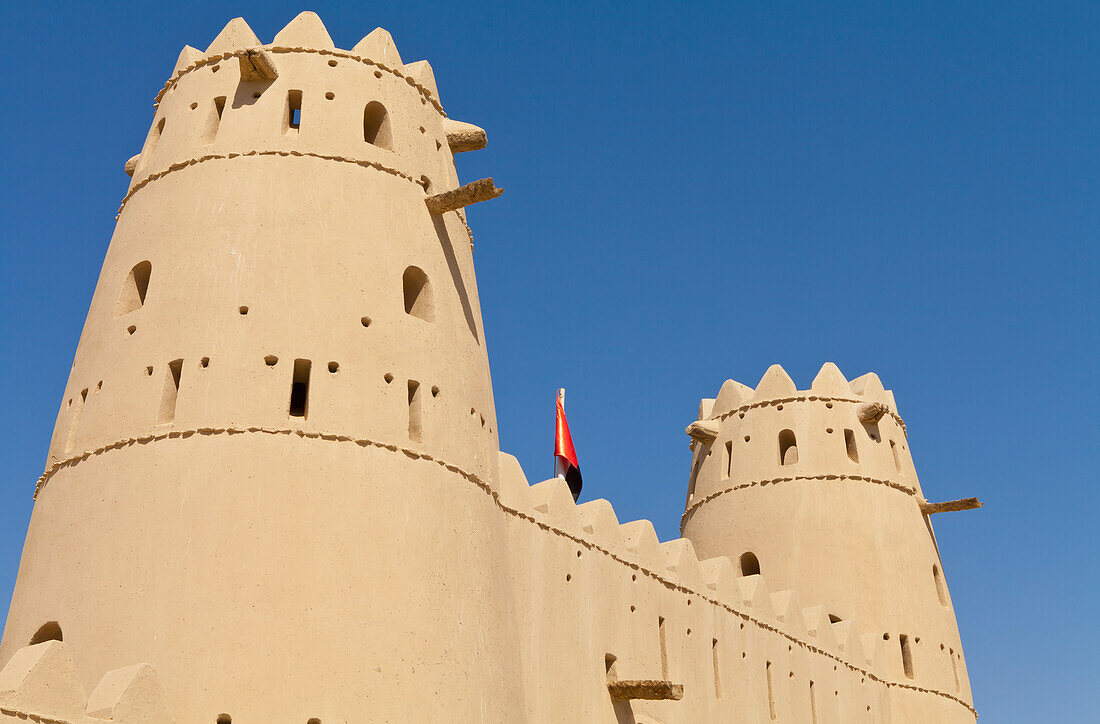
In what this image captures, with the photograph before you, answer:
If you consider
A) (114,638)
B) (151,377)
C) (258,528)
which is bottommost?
(114,638)

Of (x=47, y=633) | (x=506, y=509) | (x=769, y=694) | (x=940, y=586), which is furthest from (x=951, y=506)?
(x=47, y=633)

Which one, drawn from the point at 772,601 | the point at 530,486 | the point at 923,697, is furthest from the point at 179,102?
the point at 923,697

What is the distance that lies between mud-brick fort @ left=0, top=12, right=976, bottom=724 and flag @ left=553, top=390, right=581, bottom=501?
2869 millimetres

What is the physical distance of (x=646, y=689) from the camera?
15.0m

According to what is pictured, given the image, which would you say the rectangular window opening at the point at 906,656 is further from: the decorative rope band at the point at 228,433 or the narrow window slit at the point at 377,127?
the narrow window slit at the point at 377,127

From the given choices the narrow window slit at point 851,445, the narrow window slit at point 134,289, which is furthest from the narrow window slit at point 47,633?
the narrow window slit at point 851,445

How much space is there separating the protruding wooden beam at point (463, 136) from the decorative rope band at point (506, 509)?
416cm

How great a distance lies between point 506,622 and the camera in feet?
41.0

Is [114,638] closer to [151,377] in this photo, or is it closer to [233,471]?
[233,471]

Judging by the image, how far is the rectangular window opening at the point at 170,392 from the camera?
1154cm

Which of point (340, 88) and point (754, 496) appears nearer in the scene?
point (340, 88)

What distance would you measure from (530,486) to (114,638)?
5.61 meters

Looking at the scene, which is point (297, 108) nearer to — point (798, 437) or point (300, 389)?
point (300, 389)

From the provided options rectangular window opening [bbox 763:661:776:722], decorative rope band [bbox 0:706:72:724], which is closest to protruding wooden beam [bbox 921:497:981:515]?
rectangular window opening [bbox 763:661:776:722]
